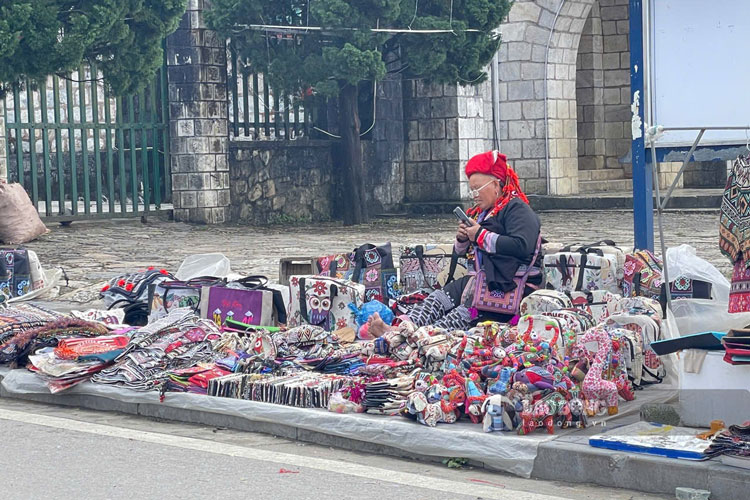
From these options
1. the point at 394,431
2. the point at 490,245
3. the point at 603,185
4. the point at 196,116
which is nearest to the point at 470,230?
the point at 490,245

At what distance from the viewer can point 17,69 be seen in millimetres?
14484

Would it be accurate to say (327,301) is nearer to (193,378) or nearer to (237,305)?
(237,305)

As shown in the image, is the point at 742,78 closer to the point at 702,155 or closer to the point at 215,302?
the point at 702,155

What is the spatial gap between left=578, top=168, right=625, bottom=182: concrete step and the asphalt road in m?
19.7

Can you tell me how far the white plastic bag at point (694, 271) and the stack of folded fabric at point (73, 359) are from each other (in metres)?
3.57

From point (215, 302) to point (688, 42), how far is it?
11.8 ft

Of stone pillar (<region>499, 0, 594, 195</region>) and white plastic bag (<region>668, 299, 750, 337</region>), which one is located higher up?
stone pillar (<region>499, 0, 594, 195</region>)

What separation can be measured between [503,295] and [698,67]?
201 cm

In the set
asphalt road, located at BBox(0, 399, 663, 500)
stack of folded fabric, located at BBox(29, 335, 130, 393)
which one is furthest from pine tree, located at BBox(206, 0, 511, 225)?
asphalt road, located at BBox(0, 399, 663, 500)

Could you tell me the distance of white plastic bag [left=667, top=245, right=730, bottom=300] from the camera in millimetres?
7996

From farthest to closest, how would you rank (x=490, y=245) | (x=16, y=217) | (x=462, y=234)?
(x=16, y=217) → (x=462, y=234) → (x=490, y=245)

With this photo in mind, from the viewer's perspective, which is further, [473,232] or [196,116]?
[196,116]

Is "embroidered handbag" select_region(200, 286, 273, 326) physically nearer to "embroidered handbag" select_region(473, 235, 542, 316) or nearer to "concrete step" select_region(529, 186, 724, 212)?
"embroidered handbag" select_region(473, 235, 542, 316)

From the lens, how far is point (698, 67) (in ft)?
26.1
